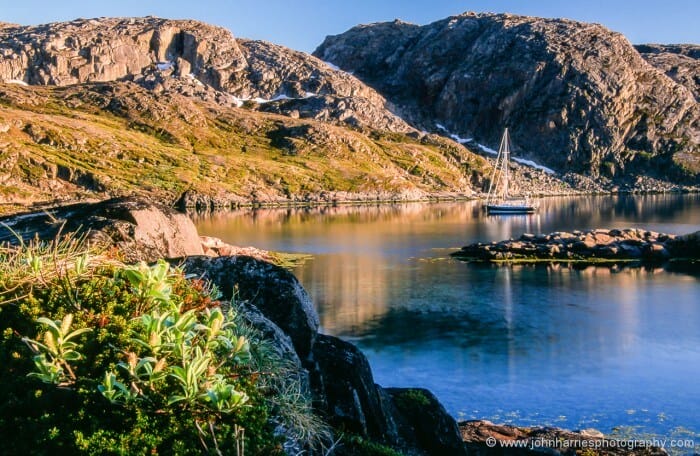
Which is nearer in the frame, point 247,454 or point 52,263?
point 247,454

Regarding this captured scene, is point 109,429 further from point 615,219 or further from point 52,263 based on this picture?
point 615,219

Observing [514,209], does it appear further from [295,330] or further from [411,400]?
[295,330]

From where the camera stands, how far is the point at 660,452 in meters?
20.8

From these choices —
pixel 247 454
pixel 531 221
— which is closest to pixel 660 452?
pixel 247 454

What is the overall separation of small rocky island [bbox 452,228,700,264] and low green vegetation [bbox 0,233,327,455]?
71.3 m

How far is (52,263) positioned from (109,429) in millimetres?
3196

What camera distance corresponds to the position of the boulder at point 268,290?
41.3 feet

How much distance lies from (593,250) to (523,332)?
39.1 m

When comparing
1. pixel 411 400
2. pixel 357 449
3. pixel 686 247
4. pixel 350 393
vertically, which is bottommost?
pixel 686 247

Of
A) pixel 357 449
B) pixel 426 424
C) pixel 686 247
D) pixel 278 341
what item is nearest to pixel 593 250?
pixel 686 247

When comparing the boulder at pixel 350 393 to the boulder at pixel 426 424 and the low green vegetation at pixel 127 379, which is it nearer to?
the boulder at pixel 426 424

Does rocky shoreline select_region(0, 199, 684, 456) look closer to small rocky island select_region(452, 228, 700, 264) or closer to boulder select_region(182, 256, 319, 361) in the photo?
boulder select_region(182, 256, 319, 361)

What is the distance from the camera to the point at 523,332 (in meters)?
42.2

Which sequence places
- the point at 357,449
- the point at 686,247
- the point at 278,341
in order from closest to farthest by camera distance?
the point at 357,449, the point at 278,341, the point at 686,247
